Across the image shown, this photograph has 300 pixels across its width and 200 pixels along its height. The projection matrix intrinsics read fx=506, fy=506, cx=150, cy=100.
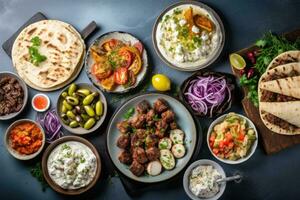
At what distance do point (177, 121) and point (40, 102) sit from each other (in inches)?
64.2

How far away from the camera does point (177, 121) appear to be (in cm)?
571

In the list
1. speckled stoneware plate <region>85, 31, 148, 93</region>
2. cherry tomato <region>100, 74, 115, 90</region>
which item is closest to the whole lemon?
speckled stoneware plate <region>85, 31, 148, 93</region>

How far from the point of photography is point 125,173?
5637 millimetres

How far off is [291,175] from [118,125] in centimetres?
203

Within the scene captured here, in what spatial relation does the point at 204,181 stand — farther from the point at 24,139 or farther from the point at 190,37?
the point at 24,139

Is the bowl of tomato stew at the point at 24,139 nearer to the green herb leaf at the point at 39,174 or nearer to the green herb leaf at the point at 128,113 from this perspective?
the green herb leaf at the point at 39,174

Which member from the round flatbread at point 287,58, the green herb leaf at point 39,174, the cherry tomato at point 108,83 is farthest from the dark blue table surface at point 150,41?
the round flatbread at point 287,58

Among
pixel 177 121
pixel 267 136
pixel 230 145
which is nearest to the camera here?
pixel 230 145

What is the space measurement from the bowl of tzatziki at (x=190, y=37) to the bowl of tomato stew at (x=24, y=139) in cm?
167

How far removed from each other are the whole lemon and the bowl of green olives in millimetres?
611

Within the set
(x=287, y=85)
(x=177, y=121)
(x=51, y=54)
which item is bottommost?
(x=287, y=85)

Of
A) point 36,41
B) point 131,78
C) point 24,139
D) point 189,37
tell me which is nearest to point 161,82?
point 131,78

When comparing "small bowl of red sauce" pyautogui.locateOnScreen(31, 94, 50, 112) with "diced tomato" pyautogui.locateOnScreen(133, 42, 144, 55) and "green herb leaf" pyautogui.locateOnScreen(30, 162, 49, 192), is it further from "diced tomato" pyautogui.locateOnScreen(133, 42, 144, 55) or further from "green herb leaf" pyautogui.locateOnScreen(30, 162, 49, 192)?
"diced tomato" pyautogui.locateOnScreen(133, 42, 144, 55)

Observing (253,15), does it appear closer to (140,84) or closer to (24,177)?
(140,84)
